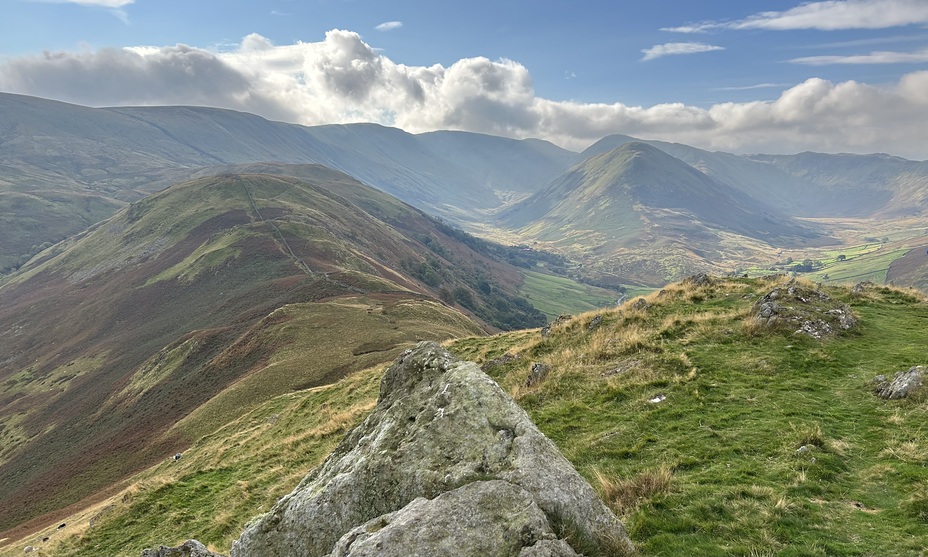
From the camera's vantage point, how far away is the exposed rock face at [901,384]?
42.6 ft

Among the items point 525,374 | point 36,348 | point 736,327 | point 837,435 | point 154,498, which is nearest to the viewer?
point 837,435

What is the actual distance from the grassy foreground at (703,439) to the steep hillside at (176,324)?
25.3 metres

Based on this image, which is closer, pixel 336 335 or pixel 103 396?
pixel 336 335

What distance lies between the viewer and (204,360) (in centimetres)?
7431

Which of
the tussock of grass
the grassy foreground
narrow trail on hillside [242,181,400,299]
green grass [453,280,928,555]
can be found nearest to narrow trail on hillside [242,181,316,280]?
narrow trail on hillside [242,181,400,299]

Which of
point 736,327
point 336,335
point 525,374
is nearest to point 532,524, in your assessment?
point 525,374

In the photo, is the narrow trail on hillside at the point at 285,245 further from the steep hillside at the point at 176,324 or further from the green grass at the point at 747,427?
the green grass at the point at 747,427

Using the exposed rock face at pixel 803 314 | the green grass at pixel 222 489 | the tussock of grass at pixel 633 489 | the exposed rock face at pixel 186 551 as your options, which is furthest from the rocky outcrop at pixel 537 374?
the exposed rock face at pixel 186 551

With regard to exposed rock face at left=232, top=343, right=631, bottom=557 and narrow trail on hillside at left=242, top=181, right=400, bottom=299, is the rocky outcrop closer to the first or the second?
exposed rock face at left=232, top=343, right=631, bottom=557

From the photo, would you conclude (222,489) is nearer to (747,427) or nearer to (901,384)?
(747,427)

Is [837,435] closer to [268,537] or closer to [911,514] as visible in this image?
[911,514]

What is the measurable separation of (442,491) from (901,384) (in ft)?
48.9

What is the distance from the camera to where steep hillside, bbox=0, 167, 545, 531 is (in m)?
55.4

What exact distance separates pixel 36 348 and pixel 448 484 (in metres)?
163
